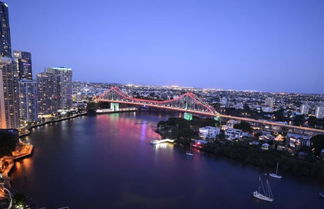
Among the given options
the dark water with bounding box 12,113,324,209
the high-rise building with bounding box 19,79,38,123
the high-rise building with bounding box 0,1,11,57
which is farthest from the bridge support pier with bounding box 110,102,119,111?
the dark water with bounding box 12,113,324,209

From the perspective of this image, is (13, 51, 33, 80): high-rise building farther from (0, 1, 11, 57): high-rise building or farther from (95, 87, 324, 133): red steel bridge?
(95, 87, 324, 133): red steel bridge

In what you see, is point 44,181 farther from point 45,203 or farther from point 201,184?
point 201,184

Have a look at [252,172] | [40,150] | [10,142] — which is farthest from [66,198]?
[252,172]

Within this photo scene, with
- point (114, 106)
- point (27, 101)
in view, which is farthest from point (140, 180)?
point (114, 106)

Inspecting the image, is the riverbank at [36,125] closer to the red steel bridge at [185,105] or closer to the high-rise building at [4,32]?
the red steel bridge at [185,105]

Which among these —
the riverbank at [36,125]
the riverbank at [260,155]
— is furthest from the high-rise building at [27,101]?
the riverbank at [260,155]

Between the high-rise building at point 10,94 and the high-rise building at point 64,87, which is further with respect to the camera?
the high-rise building at point 64,87
